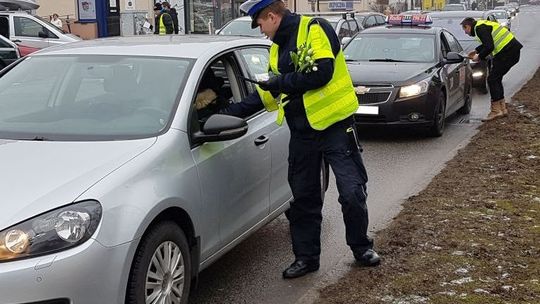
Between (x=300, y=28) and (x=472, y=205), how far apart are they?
2.66 meters

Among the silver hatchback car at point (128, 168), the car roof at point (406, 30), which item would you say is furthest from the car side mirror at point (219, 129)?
the car roof at point (406, 30)

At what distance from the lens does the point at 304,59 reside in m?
4.61

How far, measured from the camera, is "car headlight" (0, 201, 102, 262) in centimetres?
315

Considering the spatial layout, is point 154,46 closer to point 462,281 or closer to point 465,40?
point 462,281

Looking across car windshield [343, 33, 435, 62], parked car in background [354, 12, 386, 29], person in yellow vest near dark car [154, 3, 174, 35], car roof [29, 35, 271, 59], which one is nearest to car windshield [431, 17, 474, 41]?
car windshield [343, 33, 435, 62]

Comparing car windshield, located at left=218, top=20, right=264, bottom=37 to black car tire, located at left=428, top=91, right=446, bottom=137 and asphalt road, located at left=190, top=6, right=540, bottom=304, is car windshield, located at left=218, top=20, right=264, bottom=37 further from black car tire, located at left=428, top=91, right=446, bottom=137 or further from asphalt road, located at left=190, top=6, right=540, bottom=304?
black car tire, located at left=428, top=91, right=446, bottom=137

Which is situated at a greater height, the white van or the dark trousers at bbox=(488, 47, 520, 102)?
the white van

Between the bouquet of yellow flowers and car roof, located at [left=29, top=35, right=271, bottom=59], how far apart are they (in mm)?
556

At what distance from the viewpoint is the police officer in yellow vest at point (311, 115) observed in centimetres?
466

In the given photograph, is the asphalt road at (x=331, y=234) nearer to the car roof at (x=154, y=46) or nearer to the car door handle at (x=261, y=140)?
the car door handle at (x=261, y=140)

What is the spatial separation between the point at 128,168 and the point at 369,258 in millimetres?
2076

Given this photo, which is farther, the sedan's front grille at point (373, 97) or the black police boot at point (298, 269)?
the sedan's front grille at point (373, 97)

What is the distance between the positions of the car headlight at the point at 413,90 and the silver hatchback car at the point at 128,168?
4.62 m

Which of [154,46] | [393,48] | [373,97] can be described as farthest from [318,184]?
[393,48]
